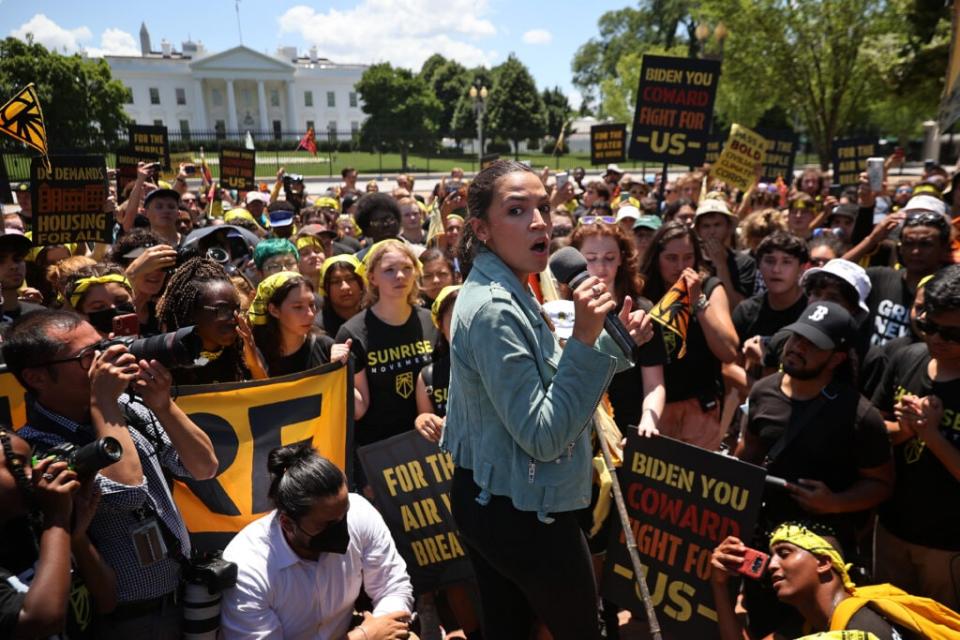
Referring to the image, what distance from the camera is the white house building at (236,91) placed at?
8300 centimetres

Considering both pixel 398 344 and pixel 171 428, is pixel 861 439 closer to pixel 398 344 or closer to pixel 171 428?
pixel 398 344

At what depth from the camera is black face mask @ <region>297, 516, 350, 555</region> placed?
290 cm

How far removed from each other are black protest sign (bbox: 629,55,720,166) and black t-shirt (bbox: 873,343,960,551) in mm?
4422

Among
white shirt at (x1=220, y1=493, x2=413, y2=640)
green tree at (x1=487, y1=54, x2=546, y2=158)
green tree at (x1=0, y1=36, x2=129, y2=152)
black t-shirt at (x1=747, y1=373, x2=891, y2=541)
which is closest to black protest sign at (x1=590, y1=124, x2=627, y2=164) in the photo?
black t-shirt at (x1=747, y1=373, x2=891, y2=541)

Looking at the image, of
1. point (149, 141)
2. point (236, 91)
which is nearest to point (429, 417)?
point (149, 141)

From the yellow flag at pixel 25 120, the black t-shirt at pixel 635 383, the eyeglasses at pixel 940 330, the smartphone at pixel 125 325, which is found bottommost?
the black t-shirt at pixel 635 383

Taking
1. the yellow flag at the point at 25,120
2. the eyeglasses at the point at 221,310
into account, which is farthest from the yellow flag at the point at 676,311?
the yellow flag at the point at 25,120

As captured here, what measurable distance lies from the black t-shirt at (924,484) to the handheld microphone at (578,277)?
6.02ft

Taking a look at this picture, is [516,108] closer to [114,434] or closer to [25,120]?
[25,120]

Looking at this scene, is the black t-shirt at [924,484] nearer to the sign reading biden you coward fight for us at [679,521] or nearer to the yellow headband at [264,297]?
the sign reading biden you coward fight for us at [679,521]

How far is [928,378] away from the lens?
314 centimetres

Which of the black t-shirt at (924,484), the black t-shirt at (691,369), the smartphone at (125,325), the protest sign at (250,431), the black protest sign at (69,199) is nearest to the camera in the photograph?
the smartphone at (125,325)

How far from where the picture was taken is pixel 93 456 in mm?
1998

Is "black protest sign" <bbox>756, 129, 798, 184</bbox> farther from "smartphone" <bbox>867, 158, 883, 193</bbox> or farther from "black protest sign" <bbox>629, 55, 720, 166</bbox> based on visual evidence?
"black protest sign" <bbox>629, 55, 720, 166</bbox>
